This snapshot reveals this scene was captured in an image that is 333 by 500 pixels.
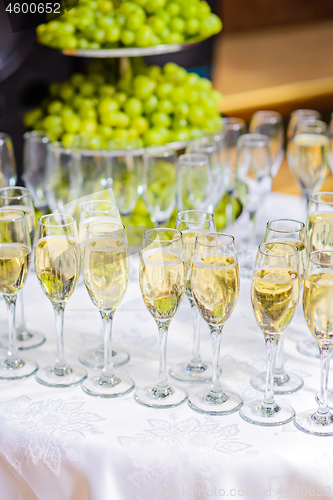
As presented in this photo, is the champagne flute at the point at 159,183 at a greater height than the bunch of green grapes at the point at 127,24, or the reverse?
the bunch of green grapes at the point at 127,24

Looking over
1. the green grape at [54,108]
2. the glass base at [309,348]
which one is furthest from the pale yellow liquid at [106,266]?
the green grape at [54,108]

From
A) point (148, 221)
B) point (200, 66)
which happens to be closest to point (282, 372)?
point (148, 221)

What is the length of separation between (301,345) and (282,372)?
0.11m

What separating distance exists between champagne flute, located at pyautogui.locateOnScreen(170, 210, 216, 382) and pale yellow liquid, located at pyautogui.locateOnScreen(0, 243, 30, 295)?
0.25m

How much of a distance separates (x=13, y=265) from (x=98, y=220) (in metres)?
0.17

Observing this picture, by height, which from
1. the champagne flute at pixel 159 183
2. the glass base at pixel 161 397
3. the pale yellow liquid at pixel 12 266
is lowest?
the glass base at pixel 161 397

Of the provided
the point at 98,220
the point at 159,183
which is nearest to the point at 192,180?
the point at 159,183

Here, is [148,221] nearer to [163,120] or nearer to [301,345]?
[163,120]

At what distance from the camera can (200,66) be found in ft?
9.46

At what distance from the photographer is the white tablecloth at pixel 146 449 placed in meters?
0.81

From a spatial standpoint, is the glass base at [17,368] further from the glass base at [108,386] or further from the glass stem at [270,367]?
the glass stem at [270,367]

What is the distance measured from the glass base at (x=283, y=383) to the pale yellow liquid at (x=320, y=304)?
16 centimetres

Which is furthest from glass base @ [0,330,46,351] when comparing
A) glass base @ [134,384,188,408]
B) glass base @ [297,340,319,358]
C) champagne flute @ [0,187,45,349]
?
glass base @ [297,340,319,358]

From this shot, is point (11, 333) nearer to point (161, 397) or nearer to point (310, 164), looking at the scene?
point (161, 397)
